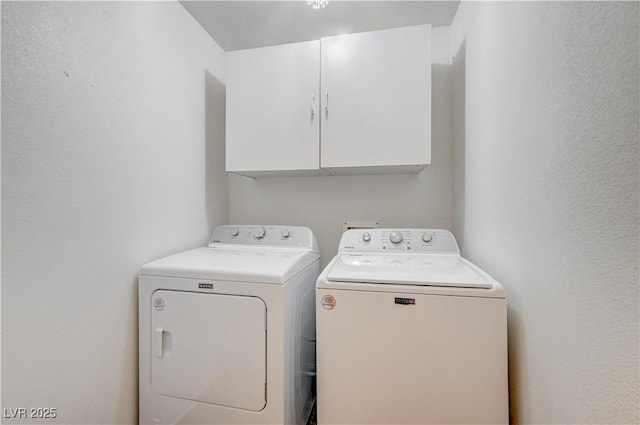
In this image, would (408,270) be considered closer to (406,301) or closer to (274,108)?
(406,301)

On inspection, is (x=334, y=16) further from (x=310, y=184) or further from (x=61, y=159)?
(x=61, y=159)

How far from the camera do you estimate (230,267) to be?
117 centimetres

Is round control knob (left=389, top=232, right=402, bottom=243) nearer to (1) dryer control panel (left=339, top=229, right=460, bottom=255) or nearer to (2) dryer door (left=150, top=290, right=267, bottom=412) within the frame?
(1) dryer control panel (left=339, top=229, right=460, bottom=255)

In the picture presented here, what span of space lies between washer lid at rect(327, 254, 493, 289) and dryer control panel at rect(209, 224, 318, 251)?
31 centimetres

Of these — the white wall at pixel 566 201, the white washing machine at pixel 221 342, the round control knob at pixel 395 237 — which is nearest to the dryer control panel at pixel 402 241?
the round control knob at pixel 395 237

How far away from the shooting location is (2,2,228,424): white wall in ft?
2.67

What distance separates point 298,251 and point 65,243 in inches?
40.1

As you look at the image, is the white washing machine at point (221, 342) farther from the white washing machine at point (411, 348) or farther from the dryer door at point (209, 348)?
the white washing machine at point (411, 348)

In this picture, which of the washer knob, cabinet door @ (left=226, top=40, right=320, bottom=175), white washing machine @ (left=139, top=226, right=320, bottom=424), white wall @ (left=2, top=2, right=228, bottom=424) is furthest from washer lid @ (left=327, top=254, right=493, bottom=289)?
white wall @ (left=2, top=2, right=228, bottom=424)

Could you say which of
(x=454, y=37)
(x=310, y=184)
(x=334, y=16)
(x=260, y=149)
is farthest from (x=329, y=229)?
(x=454, y=37)

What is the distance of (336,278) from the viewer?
1033 millimetres

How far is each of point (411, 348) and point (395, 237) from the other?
2.29 feet

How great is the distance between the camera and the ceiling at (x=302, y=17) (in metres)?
1.52

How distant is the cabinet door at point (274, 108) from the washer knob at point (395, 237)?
23.4 inches
